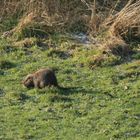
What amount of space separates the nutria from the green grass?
0.36 feet

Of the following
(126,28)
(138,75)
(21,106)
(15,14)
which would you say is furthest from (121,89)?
(15,14)

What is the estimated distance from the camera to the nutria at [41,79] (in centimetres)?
880

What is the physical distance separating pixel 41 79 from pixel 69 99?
601mm

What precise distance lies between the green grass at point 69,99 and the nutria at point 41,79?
11 cm

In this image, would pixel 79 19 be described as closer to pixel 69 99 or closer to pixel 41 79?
pixel 41 79

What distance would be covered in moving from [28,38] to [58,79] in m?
1.88

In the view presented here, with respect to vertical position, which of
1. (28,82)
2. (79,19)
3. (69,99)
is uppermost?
(79,19)

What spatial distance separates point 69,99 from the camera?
8.48 meters

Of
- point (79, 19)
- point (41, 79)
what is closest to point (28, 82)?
point (41, 79)

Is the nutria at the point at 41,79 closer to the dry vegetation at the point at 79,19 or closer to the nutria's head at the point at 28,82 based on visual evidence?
the nutria's head at the point at 28,82

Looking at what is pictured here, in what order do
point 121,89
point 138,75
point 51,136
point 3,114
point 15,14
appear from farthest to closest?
1. point 15,14
2. point 138,75
3. point 121,89
4. point 3,114
5. point 51,136

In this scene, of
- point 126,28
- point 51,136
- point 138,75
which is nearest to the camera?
point 51,136

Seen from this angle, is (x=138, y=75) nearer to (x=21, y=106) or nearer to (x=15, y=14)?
(x=21, y=106)

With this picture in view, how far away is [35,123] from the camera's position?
765 cm
